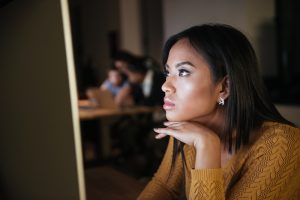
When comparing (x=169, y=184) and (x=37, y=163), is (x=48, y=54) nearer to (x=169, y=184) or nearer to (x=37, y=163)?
(x=37, y=163)

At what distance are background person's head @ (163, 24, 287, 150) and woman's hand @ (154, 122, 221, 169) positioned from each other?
0.05m

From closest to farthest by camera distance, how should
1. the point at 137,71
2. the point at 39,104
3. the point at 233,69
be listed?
the point at 39,104, the point at 233,69, the point at 137,71

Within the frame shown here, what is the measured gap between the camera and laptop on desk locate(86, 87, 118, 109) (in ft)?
9.06

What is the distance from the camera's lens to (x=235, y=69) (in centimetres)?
67

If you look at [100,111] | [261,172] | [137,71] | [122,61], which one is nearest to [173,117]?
[261,172]

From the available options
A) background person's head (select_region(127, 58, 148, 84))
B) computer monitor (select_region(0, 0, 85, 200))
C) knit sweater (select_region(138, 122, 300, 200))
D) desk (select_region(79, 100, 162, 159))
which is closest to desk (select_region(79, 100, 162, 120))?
desk (select_region(79, 100, 162, 159))

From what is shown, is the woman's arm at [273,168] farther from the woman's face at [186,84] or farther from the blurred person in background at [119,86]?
the blurred person in background at [119,86]

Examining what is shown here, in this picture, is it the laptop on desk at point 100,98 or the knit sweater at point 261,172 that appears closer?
the knit sweater at point 261,172

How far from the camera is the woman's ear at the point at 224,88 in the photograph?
70 centimetres

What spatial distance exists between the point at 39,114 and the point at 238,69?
423 millimetres

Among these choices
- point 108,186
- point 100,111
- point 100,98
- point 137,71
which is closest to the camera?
point 108,186

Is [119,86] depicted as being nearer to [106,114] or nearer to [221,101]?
[106,114]

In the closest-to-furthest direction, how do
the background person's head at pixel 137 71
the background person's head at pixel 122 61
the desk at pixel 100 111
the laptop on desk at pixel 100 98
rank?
the background person's head at pixel 137 71, the background person's head at pixel 122 61, the desk at pixel 100 111, the laptop on desk at pixel 100 98

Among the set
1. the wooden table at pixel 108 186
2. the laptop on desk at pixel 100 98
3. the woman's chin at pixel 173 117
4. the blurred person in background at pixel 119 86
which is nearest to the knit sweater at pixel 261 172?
the woman's chin at pixel 173 117
